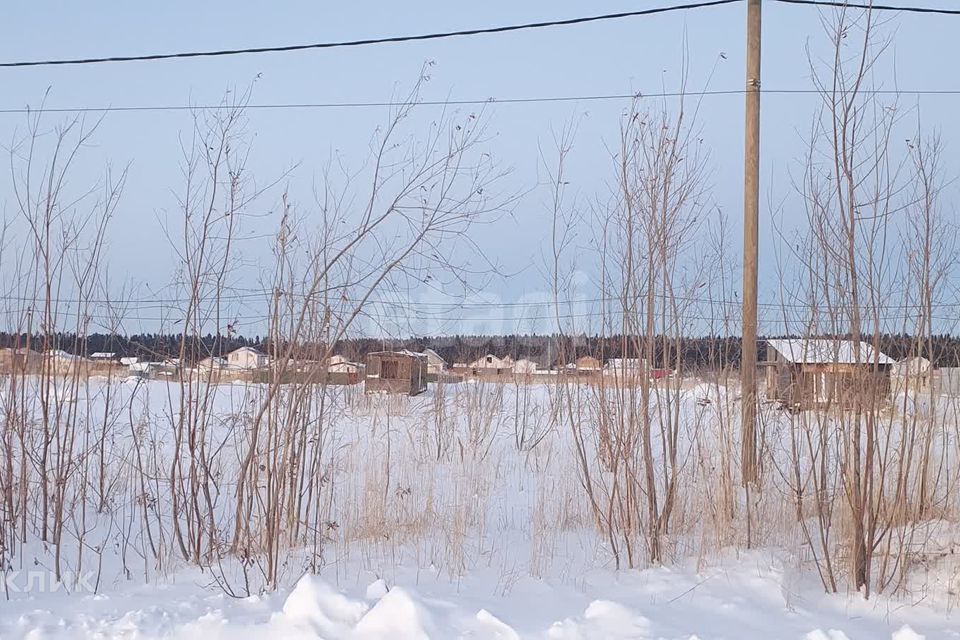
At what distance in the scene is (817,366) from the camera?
183 inches

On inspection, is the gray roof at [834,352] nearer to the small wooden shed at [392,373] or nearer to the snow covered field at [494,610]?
the snow covered field at [494,610]

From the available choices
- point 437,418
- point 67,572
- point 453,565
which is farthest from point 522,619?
point 437,418

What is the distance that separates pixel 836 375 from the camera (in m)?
4.45

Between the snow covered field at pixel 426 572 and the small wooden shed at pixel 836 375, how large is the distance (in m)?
0.54

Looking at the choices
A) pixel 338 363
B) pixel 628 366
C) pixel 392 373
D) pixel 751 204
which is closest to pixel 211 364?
pixel 338 363

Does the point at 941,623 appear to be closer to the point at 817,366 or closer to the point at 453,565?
the point at 817,366

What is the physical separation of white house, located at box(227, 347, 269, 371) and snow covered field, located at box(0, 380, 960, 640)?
0.14 metres

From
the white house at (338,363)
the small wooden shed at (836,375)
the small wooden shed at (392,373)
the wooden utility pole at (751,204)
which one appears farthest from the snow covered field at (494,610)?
the small wooden shed at (392,373)

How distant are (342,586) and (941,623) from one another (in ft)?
9.47

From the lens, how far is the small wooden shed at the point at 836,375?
4199 mm

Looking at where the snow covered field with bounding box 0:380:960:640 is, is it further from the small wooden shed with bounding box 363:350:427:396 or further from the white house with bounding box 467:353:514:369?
the white house with bounding box 467:353:514:369

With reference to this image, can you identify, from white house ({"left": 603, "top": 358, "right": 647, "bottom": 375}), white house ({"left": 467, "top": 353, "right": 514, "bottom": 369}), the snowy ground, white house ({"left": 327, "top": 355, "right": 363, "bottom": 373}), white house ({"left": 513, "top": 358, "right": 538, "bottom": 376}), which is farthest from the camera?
white house ({"left": 467, "top": 353, "right": 514, "bottom": 369})

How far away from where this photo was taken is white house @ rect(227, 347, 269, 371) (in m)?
4.62

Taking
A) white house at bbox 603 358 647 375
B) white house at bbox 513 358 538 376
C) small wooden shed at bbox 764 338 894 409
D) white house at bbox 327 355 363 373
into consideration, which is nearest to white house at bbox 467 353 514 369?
white house at bbox 513 358 538 376
